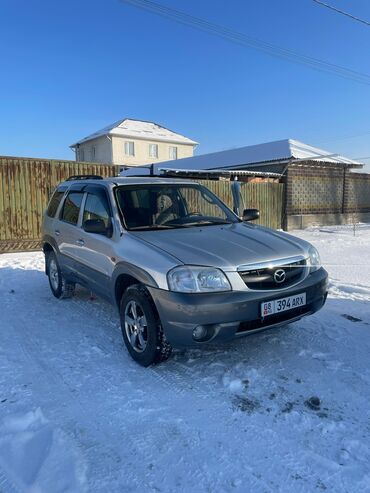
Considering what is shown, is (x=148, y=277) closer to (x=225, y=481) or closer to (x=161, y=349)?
(x=161, y=349)

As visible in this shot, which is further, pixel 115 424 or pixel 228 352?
pixel 228 352

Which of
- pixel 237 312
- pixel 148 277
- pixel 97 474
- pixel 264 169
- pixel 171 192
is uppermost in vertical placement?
pixel 264 169

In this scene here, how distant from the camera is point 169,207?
456cm

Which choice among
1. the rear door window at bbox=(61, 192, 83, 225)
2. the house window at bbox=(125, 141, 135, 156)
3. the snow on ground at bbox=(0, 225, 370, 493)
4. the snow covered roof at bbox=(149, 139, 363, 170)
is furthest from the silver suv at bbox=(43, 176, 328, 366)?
the house window at bbox=(125, 141, 135, 156)

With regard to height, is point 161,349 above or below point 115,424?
above

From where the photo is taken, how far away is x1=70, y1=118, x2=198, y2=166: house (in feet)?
125

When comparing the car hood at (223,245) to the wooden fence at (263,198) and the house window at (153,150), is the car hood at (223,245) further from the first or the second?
the house window at (153,150)

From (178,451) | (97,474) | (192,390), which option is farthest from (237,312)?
(97,474)

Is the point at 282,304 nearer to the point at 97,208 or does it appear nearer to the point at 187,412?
the point at 187,412

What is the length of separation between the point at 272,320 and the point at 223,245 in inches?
31.5

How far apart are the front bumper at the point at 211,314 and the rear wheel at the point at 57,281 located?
9.36ft

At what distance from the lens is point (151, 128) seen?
4194 centimetres

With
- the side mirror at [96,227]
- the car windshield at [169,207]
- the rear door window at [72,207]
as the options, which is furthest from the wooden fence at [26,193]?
the side mirror at [96,227]

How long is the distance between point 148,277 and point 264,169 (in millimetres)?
16026
